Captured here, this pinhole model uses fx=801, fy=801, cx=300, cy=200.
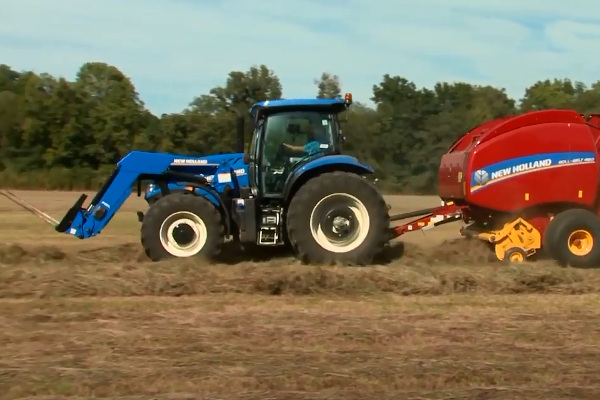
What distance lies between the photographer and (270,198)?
→ 366 inches

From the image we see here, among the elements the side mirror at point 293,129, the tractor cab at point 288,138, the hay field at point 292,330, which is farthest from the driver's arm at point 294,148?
the hay field at point 292,330

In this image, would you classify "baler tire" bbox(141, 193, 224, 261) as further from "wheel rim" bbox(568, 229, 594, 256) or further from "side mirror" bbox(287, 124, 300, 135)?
"wheel rim" bbox(568, 229, 594, 256)

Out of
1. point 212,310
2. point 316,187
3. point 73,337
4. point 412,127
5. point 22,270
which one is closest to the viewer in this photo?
point 73,337

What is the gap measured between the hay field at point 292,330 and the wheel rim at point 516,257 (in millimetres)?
299

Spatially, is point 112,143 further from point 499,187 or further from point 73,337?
point 73,337

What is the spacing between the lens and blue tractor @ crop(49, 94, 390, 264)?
29.5 ft

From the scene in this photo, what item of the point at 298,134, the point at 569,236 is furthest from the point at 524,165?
the point at 298,134

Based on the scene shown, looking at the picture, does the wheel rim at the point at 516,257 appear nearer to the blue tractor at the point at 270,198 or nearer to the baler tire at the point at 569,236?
the baler tire at the point at 569,236

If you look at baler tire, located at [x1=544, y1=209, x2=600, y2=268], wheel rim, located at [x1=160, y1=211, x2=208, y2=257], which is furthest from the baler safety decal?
wheel rim, located at [x1=160, y1=211, x2=208, y2=257]

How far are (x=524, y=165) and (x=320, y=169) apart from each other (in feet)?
7.80

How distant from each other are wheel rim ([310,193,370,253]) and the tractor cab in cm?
59

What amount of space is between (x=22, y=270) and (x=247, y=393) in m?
4.24

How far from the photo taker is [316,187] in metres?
8.95

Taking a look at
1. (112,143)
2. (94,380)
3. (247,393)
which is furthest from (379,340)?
(112,143)
